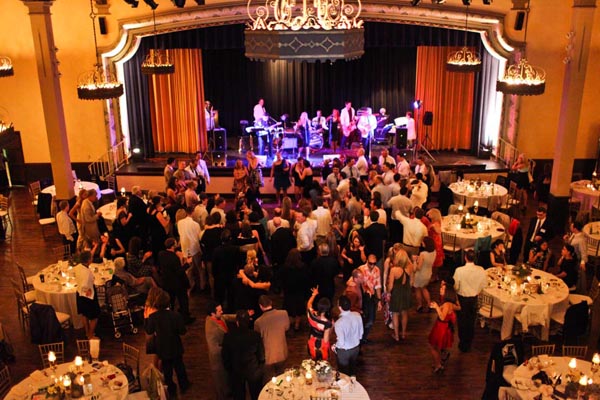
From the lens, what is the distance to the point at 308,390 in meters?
6.03

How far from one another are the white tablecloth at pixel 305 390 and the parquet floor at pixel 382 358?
1212 mm

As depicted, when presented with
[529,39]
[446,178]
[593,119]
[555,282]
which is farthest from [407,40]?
[555,282]

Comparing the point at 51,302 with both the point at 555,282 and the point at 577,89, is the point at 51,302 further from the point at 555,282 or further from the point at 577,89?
the point at 577,89

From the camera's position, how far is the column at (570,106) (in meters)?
10.8

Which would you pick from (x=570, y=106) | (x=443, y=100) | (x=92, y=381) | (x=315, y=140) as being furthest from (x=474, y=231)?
(x=443, y=100)

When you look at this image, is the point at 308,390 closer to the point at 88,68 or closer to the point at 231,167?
the point at 231,167

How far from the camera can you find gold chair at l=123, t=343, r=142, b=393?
6582 millimetres

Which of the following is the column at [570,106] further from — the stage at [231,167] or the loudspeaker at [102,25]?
the loudspeaker at [102,25]

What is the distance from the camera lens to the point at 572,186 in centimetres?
1214

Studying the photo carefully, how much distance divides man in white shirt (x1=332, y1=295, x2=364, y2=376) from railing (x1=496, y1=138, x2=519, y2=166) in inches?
358

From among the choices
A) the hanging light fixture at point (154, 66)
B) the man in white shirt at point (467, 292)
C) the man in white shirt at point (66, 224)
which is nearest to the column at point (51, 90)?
the hanging light fixture at point (154, 66)

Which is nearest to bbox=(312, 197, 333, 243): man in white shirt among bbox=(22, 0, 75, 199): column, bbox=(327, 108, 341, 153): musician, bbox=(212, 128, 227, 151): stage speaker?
bbox=(22, 0, 75, 199): column

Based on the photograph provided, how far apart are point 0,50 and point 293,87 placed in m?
7.46

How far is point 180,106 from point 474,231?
9.36 m
